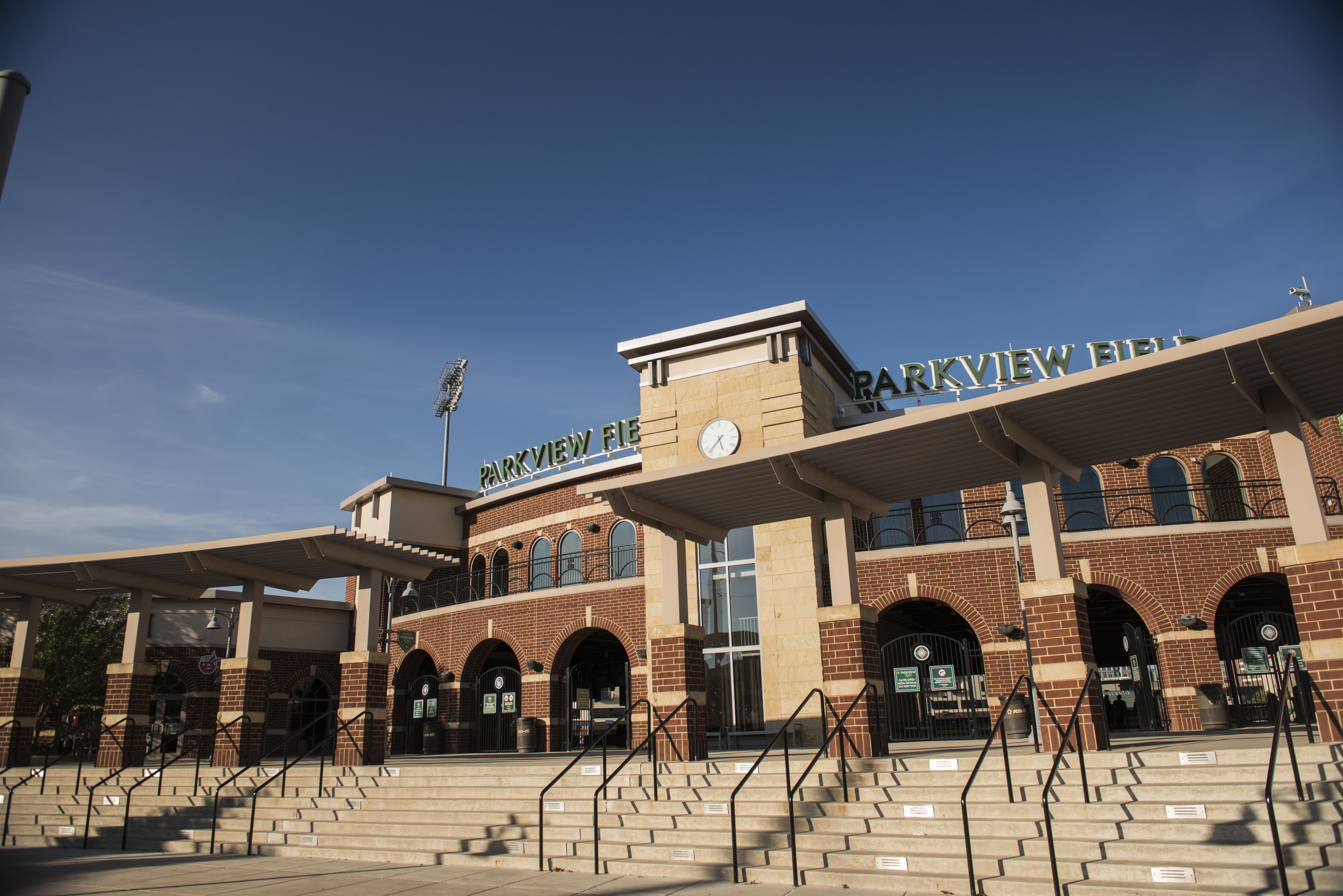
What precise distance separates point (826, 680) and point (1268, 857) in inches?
223

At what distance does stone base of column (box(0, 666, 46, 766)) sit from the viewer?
754 inches

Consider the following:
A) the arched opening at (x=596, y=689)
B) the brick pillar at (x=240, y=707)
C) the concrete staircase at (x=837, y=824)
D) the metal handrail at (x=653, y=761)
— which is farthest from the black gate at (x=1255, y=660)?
the brick pillar at (x=240, y=707)

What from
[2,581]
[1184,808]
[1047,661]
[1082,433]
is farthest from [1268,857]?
[2,581]

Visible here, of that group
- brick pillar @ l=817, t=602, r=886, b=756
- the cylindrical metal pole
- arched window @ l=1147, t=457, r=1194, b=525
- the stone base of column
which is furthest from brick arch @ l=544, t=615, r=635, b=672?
the cylindrical metal pole

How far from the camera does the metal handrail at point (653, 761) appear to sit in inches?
393

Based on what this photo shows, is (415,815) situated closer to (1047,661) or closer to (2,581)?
(1047,661)

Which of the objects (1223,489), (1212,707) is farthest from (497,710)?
(1223,489)

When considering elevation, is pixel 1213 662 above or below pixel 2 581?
below

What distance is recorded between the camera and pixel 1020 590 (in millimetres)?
10625

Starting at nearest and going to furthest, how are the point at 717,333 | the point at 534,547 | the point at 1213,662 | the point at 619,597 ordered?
the point at 1213,662 → the point at 717,333 → the point at 619,597 → the point at 534,547

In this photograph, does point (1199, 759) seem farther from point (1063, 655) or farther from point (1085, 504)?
point (1085, 504)

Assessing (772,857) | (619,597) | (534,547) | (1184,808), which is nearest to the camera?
(1184,808)

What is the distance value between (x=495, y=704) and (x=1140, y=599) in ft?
56.0

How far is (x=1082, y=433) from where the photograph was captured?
11.2 metres
